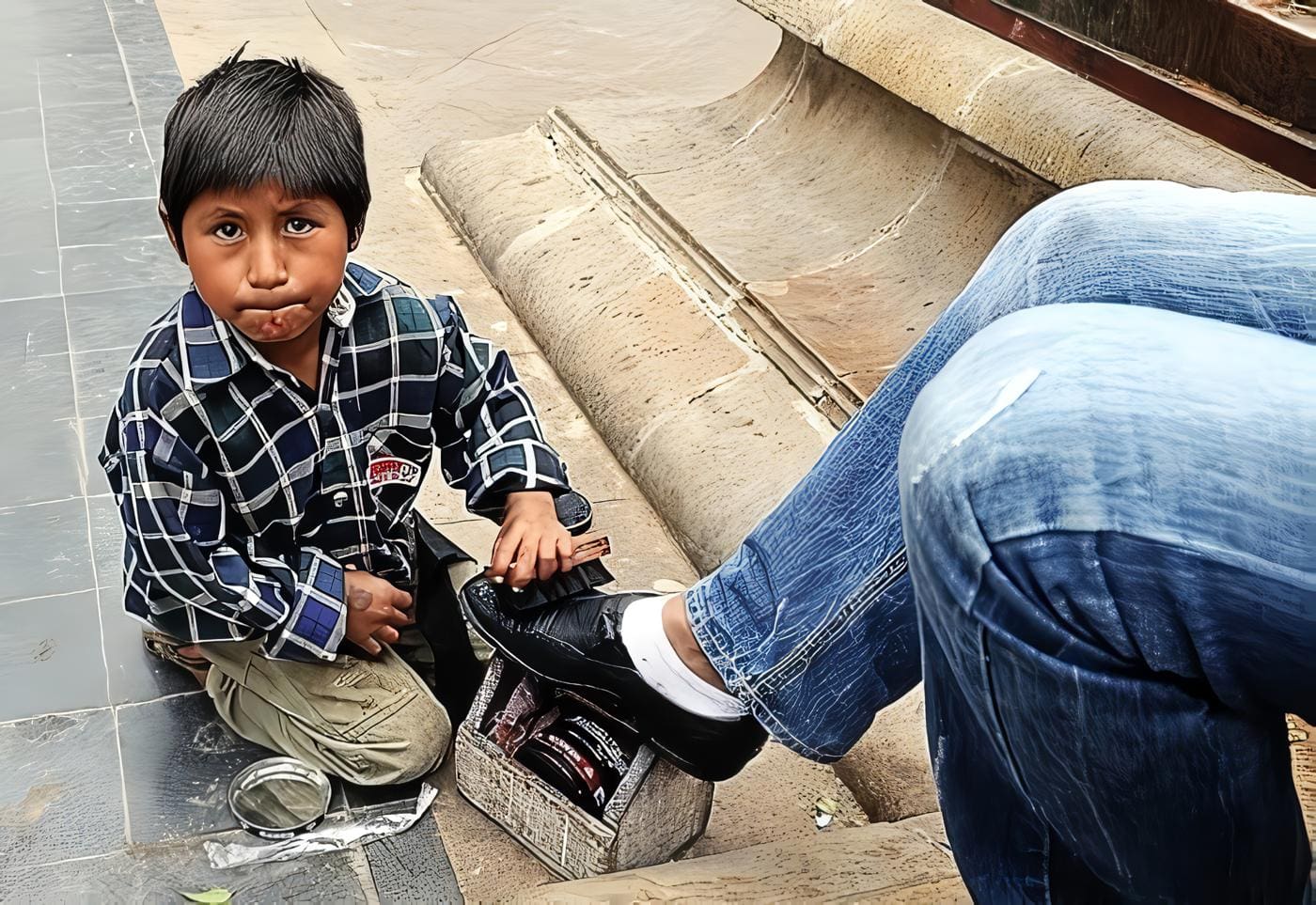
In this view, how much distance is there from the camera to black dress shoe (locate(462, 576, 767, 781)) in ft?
4.85

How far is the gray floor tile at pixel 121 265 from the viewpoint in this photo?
9.96 ft

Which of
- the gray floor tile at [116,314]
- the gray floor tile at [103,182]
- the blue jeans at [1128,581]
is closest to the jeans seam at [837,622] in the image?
the blue jeans at [1128,581]

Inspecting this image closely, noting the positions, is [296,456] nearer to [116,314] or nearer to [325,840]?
[325,840]

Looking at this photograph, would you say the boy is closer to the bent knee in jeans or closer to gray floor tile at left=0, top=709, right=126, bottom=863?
gray floor tile at left=0, top=709, right=126, bottom=863

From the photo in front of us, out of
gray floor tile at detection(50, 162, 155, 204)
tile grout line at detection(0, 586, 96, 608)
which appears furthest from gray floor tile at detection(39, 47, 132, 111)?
tile grout line at detection(0, 586, 96, 608)

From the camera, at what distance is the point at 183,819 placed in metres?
1.67

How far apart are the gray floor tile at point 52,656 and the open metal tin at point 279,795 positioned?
12.8 inches

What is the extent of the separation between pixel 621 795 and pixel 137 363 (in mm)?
740

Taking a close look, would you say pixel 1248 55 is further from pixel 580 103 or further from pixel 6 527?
pixel 6 527

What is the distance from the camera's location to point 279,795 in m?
1.70

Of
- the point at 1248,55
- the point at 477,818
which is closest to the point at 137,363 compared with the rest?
the point at 477,818

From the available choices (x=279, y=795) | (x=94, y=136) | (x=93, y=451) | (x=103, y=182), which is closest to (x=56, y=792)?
(x=279, y=795)

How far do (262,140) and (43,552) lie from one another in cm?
100

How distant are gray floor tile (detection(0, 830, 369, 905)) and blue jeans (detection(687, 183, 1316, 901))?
81 cm
